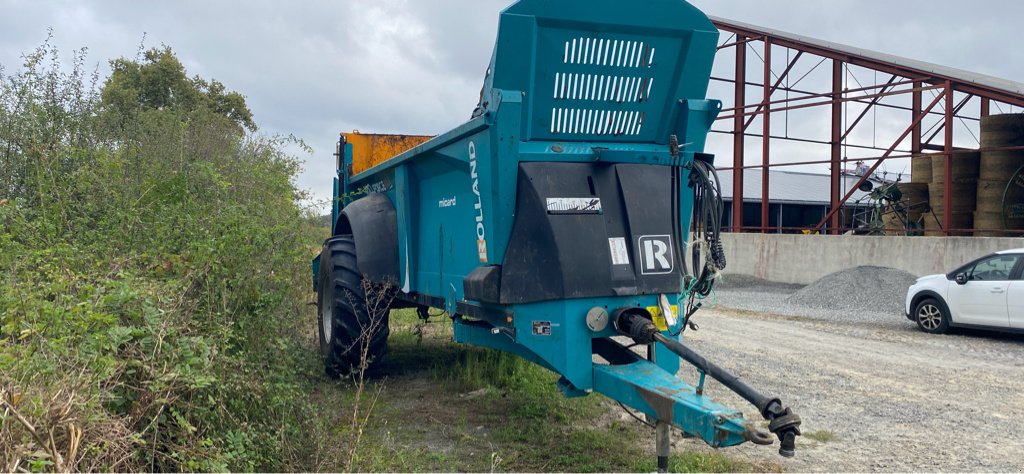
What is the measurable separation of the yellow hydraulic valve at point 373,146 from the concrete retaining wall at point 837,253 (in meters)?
11.9

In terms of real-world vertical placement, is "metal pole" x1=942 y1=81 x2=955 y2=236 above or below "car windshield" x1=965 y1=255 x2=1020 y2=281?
above

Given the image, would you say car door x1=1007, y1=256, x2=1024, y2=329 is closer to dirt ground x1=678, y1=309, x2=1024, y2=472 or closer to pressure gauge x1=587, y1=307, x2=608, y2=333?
dirt ground x1=678, y1=309, x2=1024, y2=472

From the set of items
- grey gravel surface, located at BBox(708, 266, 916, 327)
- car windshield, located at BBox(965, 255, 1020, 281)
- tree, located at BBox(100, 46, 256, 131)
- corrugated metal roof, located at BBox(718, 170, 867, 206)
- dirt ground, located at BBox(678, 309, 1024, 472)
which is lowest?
dirt ground, located at BBox(678, 309, 1024, 472)

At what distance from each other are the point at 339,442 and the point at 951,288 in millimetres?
10451

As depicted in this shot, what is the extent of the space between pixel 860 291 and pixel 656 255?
12633 mm

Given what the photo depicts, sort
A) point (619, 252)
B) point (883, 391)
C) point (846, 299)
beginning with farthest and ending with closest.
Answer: point (846, 299) → point (883, 391) → point (619, 252)

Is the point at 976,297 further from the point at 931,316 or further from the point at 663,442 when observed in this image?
the point at 663,442

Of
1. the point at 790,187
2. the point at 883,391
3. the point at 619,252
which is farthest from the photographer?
the point at 790,187

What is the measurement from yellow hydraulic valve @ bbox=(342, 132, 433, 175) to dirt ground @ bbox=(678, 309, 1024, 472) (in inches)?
158

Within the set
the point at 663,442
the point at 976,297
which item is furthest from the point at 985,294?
the point at 663,442

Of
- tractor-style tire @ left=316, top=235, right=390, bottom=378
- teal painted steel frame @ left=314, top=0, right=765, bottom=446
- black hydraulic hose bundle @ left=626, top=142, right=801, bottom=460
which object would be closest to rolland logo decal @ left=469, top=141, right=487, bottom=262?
teal painted steel frame @ left=314, top=0, right=765, bottom=446

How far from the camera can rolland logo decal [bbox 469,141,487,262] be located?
4641mm

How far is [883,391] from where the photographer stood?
7266 millimetres

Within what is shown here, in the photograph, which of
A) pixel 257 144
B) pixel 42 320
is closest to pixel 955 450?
pixel 42 320
